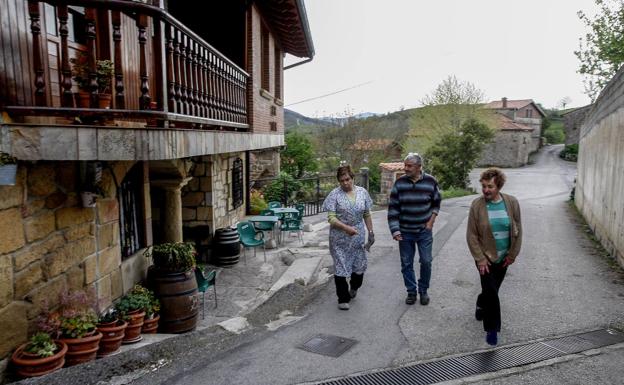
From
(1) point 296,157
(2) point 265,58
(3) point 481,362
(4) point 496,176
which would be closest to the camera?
(3) point 481,362

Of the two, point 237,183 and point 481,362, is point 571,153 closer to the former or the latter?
point 237,183

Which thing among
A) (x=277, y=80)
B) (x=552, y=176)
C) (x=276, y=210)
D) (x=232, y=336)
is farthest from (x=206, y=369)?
(x=552, y=176)

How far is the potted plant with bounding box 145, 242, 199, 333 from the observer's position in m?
5.50

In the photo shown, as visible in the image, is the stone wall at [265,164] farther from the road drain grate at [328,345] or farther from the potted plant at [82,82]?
the potted plant at [82,82]

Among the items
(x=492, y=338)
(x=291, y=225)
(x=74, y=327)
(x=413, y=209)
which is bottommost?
(x=492, y=338)

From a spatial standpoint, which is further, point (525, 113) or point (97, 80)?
point (525, 113)

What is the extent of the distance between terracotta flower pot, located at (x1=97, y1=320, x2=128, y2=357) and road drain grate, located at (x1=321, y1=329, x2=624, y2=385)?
6.95 ft

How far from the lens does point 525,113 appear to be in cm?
5819

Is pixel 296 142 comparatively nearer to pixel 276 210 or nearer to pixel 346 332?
pixel 276 210

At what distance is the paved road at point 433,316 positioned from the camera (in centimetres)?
415

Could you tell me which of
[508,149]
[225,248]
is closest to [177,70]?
[225,248]

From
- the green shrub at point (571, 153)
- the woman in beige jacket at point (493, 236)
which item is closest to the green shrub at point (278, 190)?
the woman in beige jacket at point (493, 236)

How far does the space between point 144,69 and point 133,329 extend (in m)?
2.64

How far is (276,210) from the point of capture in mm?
11023
